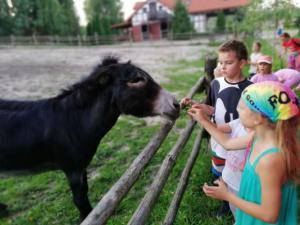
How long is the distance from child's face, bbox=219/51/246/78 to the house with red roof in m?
39.5

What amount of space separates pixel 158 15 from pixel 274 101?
141 feet

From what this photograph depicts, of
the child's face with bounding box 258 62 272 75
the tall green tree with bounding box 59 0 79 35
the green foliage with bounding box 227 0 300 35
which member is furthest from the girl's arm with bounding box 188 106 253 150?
the tall green tree with bounding box 59 0 79 35

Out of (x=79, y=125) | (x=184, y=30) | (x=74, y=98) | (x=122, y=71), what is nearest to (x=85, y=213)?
(x=79, y=125)

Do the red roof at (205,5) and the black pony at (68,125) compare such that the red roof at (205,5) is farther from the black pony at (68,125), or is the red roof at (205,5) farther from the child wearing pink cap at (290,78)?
the black pony at (68,125)

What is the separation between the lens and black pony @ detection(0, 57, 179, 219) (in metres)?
2.61

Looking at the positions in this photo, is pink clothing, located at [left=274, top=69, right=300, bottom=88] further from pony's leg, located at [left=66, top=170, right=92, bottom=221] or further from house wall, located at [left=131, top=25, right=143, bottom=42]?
house wall, located at [left=131, top=25, right=143, bottom=42]

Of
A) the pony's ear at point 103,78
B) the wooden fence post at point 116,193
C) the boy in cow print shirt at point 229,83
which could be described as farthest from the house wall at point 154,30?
the wooden fence post at point 116,193

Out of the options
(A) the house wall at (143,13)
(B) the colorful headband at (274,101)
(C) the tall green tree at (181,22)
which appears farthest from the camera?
(A) the house wall at (143,13)

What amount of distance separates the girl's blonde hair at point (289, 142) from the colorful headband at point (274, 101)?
41 mm

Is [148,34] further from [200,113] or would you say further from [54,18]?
[200,113]

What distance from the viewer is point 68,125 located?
2740 millimetres

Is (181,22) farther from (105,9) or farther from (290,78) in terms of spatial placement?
(290,78)

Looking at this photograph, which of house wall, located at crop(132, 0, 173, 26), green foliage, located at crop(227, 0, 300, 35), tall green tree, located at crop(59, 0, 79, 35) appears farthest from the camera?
tall green tree, located at crop(59, 0, 79, 35)

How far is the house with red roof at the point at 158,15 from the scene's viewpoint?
41.7 meters
